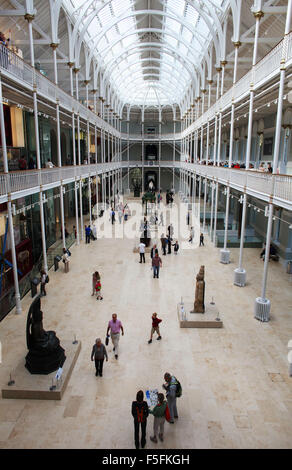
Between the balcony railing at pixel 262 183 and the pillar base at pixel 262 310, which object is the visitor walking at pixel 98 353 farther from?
the balcony railing at pixel 262 183

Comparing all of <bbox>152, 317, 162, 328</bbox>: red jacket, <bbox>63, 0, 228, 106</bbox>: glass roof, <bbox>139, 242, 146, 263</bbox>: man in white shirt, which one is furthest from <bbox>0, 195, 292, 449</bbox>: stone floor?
<bbox>63, 0, 228, 106</bbox>: glass roof

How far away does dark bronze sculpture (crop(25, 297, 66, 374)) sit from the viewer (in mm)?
7524

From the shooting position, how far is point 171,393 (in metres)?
6.32

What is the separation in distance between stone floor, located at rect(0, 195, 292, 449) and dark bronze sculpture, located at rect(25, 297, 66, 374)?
0.65 m

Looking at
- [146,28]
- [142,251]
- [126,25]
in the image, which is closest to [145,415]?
[142,251]

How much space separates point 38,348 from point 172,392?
126 inches

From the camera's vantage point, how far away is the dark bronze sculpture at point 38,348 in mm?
7524

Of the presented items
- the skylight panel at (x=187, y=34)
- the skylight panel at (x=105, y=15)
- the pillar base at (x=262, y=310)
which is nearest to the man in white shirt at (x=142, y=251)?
the pillar base at (x=262, y=310)

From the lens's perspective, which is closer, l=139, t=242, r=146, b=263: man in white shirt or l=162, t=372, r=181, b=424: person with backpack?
l=162, t=372, r=181, b=424: person with backpack

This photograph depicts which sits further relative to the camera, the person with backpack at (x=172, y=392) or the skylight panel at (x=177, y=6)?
the skylight panel at (x=177, y=6)

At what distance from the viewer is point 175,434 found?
6.21 m

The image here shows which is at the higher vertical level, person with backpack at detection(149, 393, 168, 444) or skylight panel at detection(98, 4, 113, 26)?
skylight panel at detection(98, 4, 113, 26)

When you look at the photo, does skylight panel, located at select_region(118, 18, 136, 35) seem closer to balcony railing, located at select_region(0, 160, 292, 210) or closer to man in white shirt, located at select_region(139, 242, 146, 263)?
balcony railing, located at select_region(0, 160, 292, 210)

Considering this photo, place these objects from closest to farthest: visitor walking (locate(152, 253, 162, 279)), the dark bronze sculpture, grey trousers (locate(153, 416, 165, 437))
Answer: grey trousers (locate(153, 416, 165, 437)), the dark bronze sculpture, visitor walking (locate(152, 253, 162, 279))
